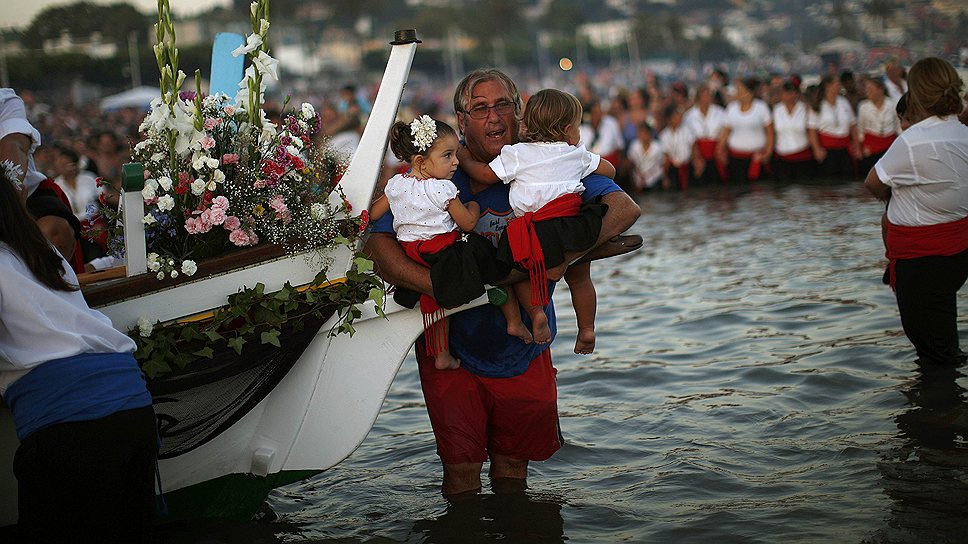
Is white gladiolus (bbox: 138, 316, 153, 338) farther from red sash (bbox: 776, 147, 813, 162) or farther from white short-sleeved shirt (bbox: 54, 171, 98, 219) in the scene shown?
red sash (bbox: 776, 147, 813, 162)

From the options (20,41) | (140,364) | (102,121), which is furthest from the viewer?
(102,121)

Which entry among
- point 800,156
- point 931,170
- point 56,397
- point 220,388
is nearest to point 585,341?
point 220,388

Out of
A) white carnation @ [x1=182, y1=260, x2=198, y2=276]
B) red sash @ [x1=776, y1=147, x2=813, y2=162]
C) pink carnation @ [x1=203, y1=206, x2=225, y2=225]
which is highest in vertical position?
pink carnation @ [x1=203, y1=206, x2=225, y2=225]

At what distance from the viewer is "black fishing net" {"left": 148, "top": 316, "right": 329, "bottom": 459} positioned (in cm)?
432

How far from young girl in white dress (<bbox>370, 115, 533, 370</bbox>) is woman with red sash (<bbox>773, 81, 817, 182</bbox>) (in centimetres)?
1408

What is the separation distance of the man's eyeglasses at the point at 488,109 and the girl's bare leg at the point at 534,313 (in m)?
0.80

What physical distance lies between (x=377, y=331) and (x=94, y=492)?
151 centimetres

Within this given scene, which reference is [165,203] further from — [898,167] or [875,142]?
[875,142]

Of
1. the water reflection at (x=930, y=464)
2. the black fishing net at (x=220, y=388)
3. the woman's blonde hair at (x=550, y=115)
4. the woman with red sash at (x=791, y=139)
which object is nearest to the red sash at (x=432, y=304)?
the black fishing net at (x=220, y=388)

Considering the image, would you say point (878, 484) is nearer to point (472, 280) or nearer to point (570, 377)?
point (472, 280)

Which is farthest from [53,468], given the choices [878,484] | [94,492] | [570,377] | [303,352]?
[570,377]

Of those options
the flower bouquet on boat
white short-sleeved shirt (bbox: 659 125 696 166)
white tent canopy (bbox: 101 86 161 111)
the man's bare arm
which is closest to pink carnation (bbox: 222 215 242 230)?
the flower bouquet on boat

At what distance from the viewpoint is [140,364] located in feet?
13.8

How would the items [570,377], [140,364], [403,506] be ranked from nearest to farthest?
[140,364] → [403,506] → [570,377]
